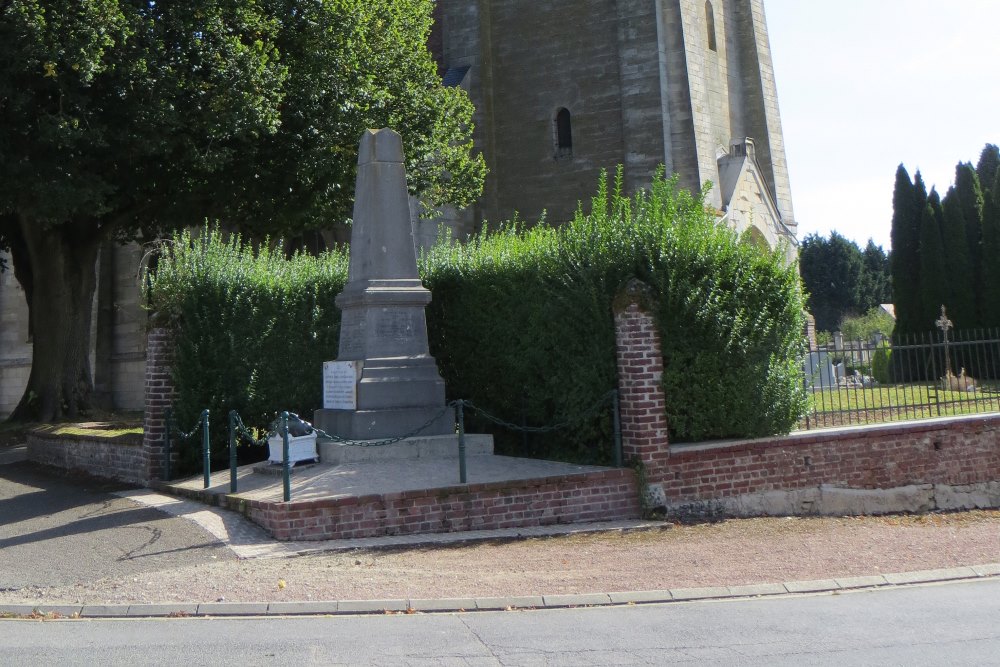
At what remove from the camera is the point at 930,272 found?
93.8 feet

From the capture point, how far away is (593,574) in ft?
24.2

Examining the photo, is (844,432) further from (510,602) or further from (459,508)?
(510,602)

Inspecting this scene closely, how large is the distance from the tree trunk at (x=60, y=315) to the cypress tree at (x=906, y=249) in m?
23.6

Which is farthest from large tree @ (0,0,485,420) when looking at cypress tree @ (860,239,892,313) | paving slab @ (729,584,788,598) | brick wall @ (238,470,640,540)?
cypress tree @ (860,239,892,313)

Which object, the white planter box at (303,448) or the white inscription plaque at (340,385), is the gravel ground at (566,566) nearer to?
the white planter box at (303,448)

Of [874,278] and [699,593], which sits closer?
[699,593]

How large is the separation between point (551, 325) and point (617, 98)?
41.9 feet

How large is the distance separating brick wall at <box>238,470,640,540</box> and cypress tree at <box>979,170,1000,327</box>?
21.8 m

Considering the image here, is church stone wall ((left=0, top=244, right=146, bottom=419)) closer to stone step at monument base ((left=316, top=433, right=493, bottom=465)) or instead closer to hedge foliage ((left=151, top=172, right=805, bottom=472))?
hedge foliage ((left=151, top=172, right=805, bottom=472))

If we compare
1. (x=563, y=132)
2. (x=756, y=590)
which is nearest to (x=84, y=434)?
(x=756, y=590)

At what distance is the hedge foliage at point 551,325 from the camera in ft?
34.0

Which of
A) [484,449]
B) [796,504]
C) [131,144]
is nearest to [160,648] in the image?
[484,449]

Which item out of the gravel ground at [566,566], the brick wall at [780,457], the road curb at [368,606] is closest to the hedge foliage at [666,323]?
the brick wall at [780,457]

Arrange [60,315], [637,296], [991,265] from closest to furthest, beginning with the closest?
1. [637,296]
2. [60,315]
3. [991,265]
